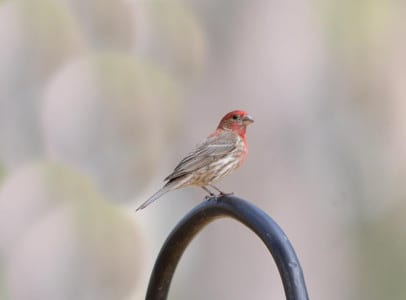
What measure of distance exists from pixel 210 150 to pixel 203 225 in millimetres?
1098

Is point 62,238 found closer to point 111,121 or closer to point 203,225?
point 111,121

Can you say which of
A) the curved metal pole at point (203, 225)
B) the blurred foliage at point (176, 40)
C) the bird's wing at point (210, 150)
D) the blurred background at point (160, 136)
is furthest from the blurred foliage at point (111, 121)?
the curved metal pole at point (203, 225)

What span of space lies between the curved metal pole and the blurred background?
2.65m

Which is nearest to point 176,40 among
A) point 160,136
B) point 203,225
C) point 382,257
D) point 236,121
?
point 160,136

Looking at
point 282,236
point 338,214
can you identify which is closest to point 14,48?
point 338,214

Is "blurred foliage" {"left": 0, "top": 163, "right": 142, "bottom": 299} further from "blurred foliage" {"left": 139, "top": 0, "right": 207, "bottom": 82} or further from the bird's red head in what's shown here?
the bird's red head

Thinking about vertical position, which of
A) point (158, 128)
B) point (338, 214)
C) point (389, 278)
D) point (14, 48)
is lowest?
point (389, 278)

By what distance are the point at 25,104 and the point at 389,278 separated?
240cm

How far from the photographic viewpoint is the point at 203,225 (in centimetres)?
242

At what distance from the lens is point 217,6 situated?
5.51 m

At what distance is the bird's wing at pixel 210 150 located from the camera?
3.35m

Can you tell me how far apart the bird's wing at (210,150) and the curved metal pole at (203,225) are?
0.91 metres

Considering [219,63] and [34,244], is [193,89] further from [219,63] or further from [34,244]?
[34,244]

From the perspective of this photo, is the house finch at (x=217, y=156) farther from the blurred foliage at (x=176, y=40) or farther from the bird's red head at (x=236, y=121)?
the blurred foliage at (x=176, y=40)
